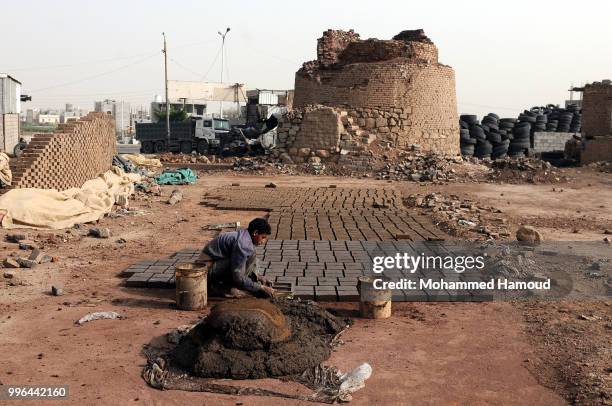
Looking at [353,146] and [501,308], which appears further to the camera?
[353,146]

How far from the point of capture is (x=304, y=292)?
5.23 metres

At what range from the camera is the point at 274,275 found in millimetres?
5781

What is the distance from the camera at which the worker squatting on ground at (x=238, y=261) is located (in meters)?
4.72

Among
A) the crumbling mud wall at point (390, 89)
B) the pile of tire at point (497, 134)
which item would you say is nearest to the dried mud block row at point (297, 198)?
the crumbling mud wall at point (390, 89)

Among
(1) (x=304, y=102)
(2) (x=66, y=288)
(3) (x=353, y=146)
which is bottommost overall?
(2) (x=66, y=288)

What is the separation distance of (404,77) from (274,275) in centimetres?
1427

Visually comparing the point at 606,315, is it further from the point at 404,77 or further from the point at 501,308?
the point at 404,77

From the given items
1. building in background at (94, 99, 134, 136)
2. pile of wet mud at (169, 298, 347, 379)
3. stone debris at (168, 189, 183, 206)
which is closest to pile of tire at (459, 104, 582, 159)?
stone debris at (168, 189, 183, 206)

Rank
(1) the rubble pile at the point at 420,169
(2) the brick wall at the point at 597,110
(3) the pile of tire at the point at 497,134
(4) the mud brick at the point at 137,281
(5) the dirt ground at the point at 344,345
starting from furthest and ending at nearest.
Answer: (3) the pile of tire at the point at 497,134, (2) the brick wall at the point at 597,110, (1) the rubble pile at the point at 420,169, (4) the mud brick at the point at 137,281, (5) the dirt ground at the point at 344,345

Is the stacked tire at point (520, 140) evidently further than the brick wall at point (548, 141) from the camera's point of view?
No

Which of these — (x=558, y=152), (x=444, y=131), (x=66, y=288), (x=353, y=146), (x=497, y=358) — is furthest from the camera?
(x=558, y=152)

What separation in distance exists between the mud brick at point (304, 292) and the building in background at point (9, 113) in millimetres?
15742

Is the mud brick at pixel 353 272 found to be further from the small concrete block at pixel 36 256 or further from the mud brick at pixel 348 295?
the small concrete block at pixel 36 256

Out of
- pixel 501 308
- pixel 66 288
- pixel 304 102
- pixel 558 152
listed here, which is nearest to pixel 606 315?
pixel 501 308
